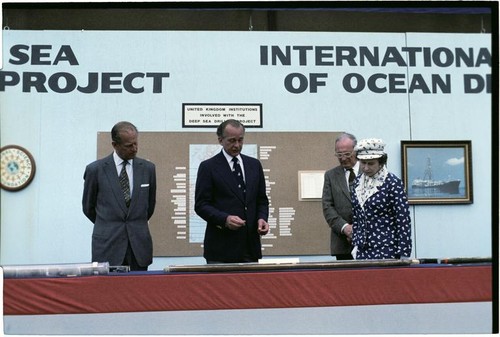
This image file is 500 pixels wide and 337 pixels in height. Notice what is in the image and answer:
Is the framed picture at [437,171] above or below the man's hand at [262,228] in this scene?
above

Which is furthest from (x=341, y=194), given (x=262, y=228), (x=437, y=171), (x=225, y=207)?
(x=437, y=171)

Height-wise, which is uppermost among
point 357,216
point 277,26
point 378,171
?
point 277,26

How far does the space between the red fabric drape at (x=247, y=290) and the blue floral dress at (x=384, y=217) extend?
20 centimetres

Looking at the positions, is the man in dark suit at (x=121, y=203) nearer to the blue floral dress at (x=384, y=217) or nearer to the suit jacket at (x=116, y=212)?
the suit jacket at (x=116, y=212)

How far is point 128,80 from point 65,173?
2.93 ft

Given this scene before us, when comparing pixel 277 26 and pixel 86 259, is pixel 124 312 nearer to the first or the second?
pixel 86 259

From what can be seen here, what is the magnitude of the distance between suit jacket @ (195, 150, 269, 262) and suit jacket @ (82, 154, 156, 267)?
35 centimetres

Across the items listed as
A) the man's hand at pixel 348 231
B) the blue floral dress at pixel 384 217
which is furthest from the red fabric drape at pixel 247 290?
the man's hand at pixel 348 231

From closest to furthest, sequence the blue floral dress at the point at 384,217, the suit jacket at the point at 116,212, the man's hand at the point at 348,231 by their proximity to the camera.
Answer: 1. the blue floral dress at the point at 384,217
2. the suit jacket at the point at 116,212
3. the man's hand at the point at 348,231

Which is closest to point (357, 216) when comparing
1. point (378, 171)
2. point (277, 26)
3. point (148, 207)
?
point (378, 171)

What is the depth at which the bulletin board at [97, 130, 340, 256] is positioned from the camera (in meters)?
5.71

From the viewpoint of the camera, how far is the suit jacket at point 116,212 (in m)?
4.28

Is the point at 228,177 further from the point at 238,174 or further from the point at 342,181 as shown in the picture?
the point at 342,181

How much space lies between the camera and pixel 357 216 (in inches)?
155
